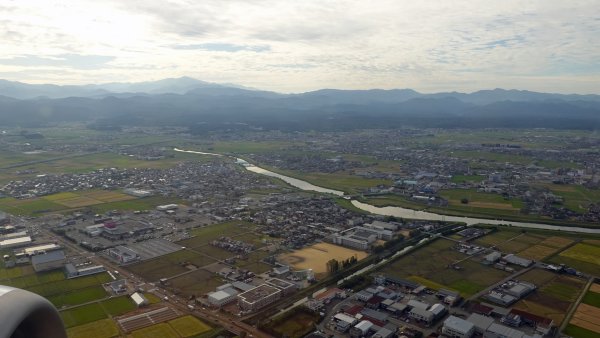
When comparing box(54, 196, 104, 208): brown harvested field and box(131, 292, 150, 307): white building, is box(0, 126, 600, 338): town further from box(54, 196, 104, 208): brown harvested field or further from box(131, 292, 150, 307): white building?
box(54, 196, 104, 208): brown harvested field

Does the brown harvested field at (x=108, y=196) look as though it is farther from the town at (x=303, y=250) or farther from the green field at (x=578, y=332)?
the green field at (x=578, y=332)

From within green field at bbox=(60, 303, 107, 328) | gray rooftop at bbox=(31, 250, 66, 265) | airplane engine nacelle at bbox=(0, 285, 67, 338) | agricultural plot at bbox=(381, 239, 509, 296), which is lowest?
green field at bbox=(60, 303, 107, 328)

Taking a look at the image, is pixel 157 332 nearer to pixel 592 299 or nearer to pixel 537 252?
pixel 592 299

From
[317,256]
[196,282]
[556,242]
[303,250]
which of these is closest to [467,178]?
[556,242]

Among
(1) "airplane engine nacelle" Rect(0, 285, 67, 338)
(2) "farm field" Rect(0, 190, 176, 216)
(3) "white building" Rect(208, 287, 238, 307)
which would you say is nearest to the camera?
(1) "airplane engine nacelle" Rect(0, 285, 67, 338)

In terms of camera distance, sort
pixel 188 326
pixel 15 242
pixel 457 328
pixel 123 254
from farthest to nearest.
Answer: pixel 15 242 < pixel 123 254 < pixel 188 326 < pixel 457 328

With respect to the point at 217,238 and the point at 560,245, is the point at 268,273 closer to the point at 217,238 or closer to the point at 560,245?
the point at 217,238

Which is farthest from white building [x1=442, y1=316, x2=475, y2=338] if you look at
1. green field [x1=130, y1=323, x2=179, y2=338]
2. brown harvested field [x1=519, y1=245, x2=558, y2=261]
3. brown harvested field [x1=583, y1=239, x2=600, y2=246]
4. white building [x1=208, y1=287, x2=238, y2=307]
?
brown harvested field [x1=583, y1=239, x2=600, y2=246]
